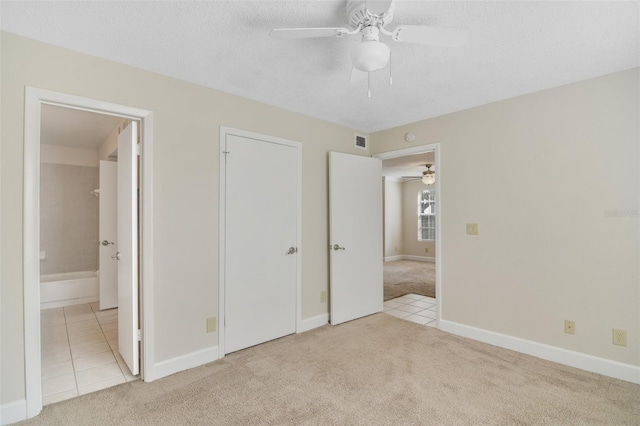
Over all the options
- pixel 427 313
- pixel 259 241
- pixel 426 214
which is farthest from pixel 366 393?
pixel 426 214

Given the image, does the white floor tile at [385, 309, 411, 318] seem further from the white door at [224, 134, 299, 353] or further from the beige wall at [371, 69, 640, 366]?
the white door at [224, 134, 299, 353]

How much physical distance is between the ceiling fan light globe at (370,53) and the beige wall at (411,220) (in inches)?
301

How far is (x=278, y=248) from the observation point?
3.21m

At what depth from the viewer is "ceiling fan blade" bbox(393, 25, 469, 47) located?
1.60m

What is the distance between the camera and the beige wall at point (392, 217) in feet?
28.9

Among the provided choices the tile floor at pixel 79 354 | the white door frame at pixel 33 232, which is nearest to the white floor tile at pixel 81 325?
the tile floor at pixel 79 354

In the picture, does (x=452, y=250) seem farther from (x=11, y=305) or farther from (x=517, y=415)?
(x=11, y=305)

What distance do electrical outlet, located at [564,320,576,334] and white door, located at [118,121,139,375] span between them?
360 centimetres

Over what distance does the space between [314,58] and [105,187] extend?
3533 mm

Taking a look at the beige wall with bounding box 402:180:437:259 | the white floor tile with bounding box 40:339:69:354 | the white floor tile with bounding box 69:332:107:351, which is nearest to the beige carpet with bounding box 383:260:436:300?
the beige wall with bounding box 402:180:437:259

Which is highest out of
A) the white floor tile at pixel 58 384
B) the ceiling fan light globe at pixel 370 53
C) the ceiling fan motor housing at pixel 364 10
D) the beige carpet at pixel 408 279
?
the ceiling fan motor housing at pixel 364 10

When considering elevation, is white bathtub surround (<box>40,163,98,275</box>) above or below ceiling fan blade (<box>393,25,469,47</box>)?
below

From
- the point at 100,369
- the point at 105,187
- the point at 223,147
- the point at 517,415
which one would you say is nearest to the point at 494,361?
the point at 517,415

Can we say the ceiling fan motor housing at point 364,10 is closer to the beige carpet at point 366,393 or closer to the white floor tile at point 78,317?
the beige carpet at point 366,393
